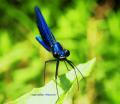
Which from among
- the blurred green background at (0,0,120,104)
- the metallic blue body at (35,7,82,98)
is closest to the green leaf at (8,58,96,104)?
the metallic blue body at (35,7,82,98)

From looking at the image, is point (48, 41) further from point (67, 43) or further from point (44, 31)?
point (67, 43)

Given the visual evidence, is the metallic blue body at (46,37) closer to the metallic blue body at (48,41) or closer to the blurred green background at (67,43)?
the metallic blue body at (48,41)

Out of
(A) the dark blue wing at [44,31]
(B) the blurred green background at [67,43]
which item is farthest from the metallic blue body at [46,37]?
(B) the blurred green background at [67,43]

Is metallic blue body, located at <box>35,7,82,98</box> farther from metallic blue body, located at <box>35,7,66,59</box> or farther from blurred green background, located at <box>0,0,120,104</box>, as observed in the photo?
blurred green background, located at <box>0,0,120,104</box>

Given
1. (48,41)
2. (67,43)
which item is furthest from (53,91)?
(67,43)

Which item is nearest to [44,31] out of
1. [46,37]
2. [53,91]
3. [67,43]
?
[46,37]

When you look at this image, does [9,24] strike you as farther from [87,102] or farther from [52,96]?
[52,96]

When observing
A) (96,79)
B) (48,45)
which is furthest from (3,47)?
(48,45)

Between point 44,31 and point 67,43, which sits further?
point 67,43

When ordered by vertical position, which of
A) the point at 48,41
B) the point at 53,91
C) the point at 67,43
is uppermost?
the point at 67,43

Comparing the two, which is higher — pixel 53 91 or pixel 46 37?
pixel 46 37
